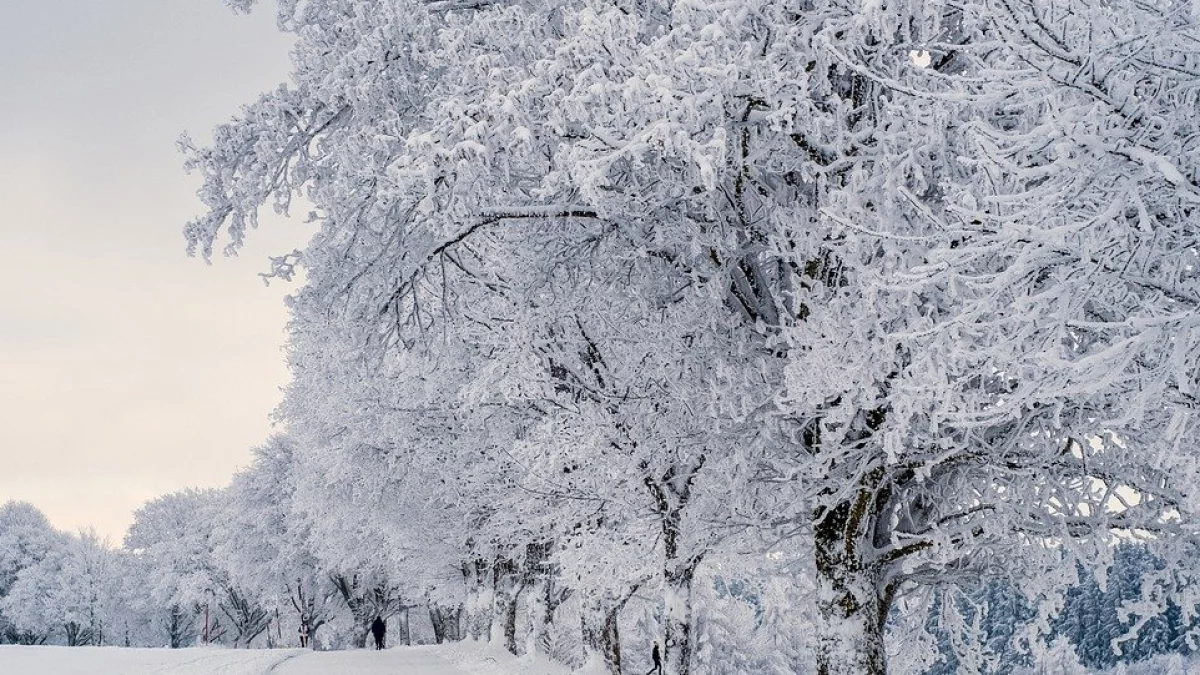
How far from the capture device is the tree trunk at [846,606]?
804cm

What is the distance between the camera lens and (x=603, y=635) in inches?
662

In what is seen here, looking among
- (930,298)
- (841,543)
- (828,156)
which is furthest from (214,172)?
(841,543)

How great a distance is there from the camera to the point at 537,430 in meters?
13.5

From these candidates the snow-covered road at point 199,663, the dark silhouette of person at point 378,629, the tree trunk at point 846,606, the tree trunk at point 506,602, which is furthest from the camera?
the dark silhouette of person at point 378,629

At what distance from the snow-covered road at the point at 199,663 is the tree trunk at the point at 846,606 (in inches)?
534

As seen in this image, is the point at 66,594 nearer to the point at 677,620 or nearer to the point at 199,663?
the point at 199,663

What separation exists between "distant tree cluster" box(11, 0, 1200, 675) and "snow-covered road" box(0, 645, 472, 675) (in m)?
10.0

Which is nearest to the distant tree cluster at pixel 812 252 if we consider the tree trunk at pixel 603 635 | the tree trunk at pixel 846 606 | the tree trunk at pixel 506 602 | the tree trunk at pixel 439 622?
the tree trunk at pixel 846 606

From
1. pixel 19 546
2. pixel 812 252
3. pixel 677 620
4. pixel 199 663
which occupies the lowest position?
pixel 199 663

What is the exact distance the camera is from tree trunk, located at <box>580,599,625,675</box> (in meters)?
16.4

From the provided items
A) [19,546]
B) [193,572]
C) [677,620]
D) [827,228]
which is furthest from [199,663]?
[19,546]

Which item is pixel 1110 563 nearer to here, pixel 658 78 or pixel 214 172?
pixel 658 78

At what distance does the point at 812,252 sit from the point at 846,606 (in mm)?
3130

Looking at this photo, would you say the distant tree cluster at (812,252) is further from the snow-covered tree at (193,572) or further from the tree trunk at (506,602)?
the snow-covered tree at (193,572)
